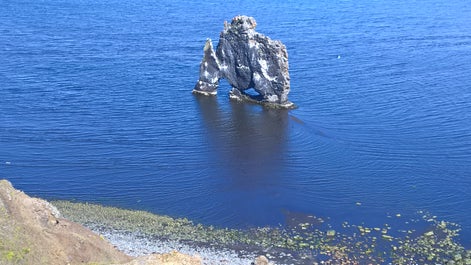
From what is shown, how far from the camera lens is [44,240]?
127 ft

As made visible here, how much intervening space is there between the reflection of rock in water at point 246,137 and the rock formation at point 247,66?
229cm

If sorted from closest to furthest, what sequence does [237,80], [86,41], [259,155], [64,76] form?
1. [259,155]
2. [237,80]
3. [64,76]
4. [86,41]

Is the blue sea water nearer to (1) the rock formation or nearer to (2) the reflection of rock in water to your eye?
(2) the reflection of rock in water

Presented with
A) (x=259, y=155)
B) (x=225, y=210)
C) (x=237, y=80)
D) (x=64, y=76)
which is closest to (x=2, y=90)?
(x=64, y=76)

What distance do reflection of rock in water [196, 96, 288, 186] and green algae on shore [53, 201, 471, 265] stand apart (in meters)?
12.7

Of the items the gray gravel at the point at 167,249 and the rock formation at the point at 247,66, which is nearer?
the gray gravel at the point at 167,249

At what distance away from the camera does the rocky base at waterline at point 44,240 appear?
120 feet

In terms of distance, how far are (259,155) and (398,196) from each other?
63.8 feet

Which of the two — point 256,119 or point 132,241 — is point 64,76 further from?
point 132,241

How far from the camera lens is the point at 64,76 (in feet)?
351

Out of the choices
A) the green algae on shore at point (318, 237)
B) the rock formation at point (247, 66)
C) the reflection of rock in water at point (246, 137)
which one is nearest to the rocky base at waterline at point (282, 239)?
the green algae on shore at point (318, 237)

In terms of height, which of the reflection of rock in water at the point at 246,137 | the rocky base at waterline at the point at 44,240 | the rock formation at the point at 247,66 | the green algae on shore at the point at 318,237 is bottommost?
the green algae on shore at the point at 318,237

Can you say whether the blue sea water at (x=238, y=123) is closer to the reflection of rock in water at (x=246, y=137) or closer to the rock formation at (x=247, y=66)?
the reflection of rock in water at (x=246, y=137)

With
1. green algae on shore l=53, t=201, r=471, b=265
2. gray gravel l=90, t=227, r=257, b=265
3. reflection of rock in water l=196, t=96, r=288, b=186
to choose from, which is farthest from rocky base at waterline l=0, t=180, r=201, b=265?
reflection of rock in water l=196, t=96, r=288, b=186
